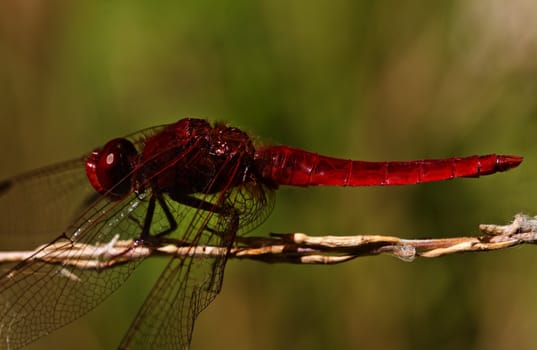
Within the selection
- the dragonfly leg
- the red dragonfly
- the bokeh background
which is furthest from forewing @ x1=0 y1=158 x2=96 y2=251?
the dragonfly leg

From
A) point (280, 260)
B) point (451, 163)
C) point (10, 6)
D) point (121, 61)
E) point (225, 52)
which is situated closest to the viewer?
point (280, 260)

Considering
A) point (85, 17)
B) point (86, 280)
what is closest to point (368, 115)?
point (86, 280)

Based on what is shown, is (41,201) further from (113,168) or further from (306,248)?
(306,248)

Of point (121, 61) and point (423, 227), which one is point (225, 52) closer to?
point (121, 61)

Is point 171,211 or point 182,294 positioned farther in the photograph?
point 171,211

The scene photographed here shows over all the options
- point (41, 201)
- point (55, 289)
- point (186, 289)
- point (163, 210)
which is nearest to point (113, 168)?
point (163, 210)

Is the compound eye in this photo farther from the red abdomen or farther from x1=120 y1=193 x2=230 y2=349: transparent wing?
the red abdomen

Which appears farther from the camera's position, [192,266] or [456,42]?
[456,42]
